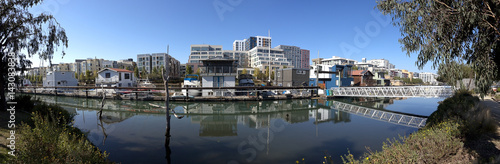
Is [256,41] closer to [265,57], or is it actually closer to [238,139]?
[265,57]

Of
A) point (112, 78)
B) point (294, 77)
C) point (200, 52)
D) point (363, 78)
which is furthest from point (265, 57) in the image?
point (112, 78)

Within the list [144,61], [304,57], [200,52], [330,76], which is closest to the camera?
[330,76]

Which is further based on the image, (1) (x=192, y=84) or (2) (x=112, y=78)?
(2) (x=112, y=78)

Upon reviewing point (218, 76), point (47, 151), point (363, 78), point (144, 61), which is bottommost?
point (47, 151)

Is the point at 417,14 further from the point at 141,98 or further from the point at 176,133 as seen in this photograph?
the point at 141,98

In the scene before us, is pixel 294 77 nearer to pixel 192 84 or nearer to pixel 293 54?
pixel 192 84

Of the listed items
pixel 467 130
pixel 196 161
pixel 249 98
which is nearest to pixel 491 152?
pixel 467 130

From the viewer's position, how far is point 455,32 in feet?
23.3

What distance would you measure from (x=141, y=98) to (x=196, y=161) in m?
26.3

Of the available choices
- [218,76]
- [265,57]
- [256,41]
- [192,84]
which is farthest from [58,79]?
[256,41]

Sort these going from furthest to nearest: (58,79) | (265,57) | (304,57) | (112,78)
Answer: (304,57) < (265,57) < (58,79) < (112,78)

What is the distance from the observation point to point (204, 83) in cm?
3028

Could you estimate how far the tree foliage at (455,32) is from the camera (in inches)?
251

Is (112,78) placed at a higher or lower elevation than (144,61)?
lower
